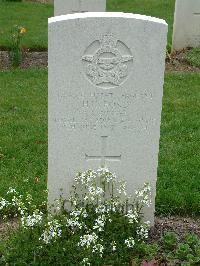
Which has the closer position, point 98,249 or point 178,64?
point 98,249

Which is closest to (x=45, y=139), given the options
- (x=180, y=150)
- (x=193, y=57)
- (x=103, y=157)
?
(x=180, y=150)

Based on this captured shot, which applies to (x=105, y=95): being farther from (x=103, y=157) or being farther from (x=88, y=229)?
(x=88, y=229)

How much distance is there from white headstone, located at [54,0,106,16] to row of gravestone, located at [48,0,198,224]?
5.98 metres

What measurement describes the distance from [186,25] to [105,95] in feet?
22.9

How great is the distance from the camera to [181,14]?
10859mm

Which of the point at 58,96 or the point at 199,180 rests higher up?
the point at 58,96

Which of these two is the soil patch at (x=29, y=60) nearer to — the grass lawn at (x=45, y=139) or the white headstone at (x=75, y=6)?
the grass lawn at (x=45, y=139)

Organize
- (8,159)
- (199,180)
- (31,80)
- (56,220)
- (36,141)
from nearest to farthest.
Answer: (56,220)
(199,180)
(8,159)
(36,141)
(31,80)

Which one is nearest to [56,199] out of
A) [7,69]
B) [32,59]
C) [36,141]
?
[36,141]

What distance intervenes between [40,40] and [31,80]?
8.87 ft

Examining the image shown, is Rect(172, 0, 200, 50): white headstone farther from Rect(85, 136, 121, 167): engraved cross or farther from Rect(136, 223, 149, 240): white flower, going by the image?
Rect(136, 223, 149, 240): white flower

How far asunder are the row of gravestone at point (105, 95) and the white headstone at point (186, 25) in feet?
21.7

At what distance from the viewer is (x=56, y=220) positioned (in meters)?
4.21

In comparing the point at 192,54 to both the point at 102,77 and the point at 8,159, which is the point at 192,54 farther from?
the point at 102,77
